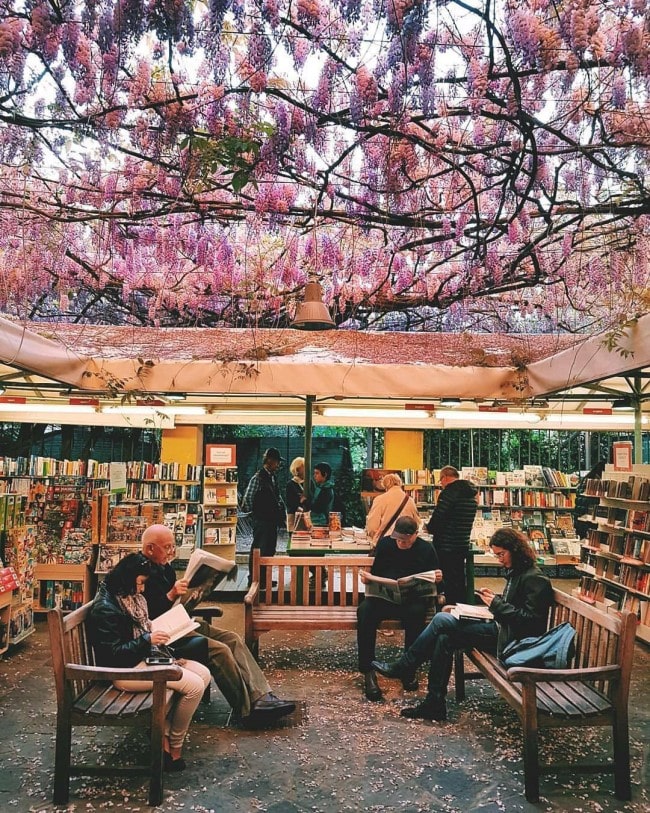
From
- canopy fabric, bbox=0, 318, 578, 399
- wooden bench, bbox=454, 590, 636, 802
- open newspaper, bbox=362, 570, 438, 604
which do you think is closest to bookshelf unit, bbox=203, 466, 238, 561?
canopy fabric, bbox=0, 318, 578, 399

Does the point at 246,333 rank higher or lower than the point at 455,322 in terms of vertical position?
lower

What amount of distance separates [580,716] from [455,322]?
23.8 ft

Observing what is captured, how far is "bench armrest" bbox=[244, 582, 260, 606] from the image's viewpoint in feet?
15.0

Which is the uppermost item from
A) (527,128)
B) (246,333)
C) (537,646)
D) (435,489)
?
(527,128)

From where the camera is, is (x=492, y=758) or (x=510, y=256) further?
(x=510, y=256)

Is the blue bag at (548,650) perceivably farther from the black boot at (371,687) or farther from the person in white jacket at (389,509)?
the person in white jacket at (389,509)

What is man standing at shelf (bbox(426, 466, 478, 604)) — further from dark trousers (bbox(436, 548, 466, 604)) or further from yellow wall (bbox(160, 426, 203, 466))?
yellow wall (bbox(160, 426, 203, 466))

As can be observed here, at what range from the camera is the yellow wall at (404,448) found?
10547 mm

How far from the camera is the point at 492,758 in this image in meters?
3.40

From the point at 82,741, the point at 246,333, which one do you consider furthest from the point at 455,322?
the point at 82,741

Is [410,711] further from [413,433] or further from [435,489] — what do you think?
[413,433]

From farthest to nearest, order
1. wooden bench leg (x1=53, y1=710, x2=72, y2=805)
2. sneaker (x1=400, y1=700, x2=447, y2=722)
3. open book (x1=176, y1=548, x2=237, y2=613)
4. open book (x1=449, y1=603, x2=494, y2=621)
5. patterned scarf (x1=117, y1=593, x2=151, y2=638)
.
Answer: open book (x1=449, y1=603, x2=494, y2=621), sneaker (x1=400, y1=700, x2=447, y2=722), open book (x1=176, y1=548, x2=237, y2=613), patterned scarf (x1=117, y1=593, x2=151, y2=638), wooden bench leg (x1=53, y1=710, x2=72, y2=805)

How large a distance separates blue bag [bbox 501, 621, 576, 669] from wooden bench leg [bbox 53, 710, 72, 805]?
7.75 ft

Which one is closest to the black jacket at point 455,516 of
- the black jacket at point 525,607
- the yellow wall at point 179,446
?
the black jacket at point 525,607
